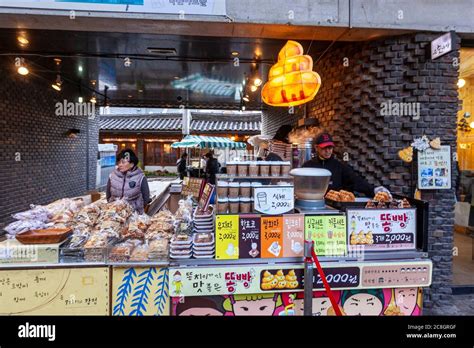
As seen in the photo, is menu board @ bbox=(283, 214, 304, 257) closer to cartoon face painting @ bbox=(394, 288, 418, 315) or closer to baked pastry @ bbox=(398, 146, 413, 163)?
cartoon face painting @ bbox=(394, 288, 418, 315)

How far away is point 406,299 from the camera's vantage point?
2.93 m

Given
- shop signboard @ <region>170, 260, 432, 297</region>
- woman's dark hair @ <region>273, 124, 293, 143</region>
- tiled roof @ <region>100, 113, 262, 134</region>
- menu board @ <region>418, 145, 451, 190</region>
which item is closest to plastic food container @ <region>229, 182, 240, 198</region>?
shop signboard @ <region>170, 260, 432, 297</region>

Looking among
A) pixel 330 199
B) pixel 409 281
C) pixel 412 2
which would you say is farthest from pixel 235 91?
pixel 409 281

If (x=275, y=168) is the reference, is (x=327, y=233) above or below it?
below

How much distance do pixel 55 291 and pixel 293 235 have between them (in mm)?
2172

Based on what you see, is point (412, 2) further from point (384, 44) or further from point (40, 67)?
point (40, 67)

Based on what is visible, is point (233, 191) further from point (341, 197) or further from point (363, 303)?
point (363, 303)

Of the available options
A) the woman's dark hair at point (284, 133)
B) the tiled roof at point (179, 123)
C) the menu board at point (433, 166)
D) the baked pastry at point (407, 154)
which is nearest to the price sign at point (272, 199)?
the baked pastry at point (407, 154)

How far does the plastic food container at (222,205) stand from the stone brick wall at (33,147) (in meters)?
6.53

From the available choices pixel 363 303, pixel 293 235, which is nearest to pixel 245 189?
pixel 293 235

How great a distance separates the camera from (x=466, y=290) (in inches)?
191

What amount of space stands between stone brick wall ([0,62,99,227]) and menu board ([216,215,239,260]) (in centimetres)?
660

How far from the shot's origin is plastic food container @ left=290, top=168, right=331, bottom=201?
3.01 meters
